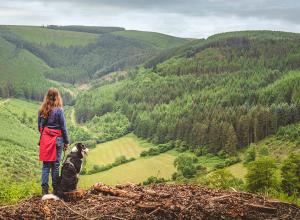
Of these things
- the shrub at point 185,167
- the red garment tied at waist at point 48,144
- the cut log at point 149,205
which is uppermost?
the red garment tied at waist at point 48,144

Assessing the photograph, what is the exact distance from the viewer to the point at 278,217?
12.5 metres

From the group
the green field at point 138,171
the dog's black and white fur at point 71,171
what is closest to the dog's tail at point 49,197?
the dog's black and white fur at point 71,171

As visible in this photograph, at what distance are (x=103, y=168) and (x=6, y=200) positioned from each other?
119463 mm

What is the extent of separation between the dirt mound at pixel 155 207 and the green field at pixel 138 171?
97.8 meters

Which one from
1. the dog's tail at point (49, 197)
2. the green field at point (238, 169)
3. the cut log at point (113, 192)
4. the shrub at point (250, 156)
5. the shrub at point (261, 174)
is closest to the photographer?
the cut log at point (113, 192)

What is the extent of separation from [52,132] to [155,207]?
4751 mm

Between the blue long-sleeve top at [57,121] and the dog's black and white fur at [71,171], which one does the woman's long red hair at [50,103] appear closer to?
the blue long-sleeve top at [57,121]

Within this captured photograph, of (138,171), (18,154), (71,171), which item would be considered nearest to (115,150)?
(18,154)

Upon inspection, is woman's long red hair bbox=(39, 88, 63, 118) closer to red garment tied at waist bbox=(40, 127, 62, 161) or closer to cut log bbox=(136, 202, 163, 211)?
red garment tied at waist bbox=(40, 127, 62, 161)

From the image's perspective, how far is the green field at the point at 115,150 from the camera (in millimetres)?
154750

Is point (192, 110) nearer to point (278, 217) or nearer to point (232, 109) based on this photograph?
point (232, 109)

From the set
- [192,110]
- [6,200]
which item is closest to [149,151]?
[192,110]

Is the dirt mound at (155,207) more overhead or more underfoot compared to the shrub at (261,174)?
more overhead

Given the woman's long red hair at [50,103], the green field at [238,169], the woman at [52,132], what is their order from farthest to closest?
the green field at [238,169]
the woman's long red hair at [50,103]
the woman at [52,132]
